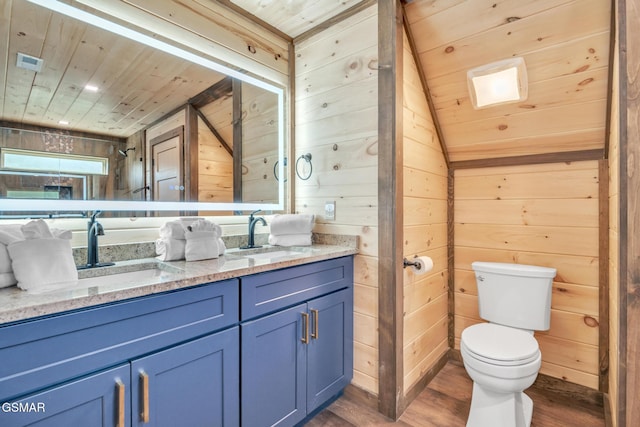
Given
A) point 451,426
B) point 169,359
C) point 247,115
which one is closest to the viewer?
point 169,359

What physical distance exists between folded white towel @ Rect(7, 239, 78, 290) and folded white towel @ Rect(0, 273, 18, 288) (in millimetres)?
43

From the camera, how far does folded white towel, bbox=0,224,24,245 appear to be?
995 mm

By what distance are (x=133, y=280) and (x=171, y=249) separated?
0.72 ft

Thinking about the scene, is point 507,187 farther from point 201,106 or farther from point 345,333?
point 201,106

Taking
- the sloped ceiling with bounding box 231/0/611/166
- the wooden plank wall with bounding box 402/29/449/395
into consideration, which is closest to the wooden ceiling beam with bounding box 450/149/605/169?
the sloped ceiling with bounding box 231/0/611/166

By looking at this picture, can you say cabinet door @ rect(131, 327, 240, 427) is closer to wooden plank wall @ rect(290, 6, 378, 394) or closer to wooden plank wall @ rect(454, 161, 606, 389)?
wooden plank wall @ rect(290, 6, 378, 394)

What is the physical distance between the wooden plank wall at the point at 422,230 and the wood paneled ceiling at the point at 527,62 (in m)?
0.15

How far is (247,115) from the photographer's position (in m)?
2.01

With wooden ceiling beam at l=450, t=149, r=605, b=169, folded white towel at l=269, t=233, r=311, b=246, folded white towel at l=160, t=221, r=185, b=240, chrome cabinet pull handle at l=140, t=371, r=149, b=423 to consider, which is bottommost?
chrome cabinet pull handle at l=140, t=371, r=149, b=423

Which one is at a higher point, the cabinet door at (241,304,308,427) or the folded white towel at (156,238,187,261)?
the folded white towel at (156,238,187,261)

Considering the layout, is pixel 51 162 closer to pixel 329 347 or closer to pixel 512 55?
pixel 329 347

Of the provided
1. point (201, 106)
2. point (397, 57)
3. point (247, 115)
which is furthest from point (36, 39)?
point (397, 57)

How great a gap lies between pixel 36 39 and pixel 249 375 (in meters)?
1.62

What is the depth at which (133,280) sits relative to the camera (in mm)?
1267
